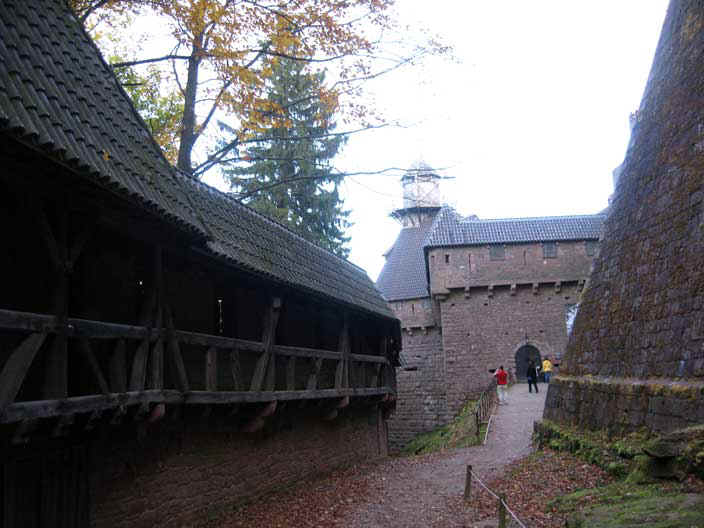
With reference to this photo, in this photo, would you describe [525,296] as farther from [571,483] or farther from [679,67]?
[571,483]

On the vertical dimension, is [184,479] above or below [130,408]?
below

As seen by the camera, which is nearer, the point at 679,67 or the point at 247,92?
the point at 679,67

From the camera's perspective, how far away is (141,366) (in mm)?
7184

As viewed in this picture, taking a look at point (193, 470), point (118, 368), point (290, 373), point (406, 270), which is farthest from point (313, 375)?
point (406, 270)

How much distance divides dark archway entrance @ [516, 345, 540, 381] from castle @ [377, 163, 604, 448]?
0.05 meters

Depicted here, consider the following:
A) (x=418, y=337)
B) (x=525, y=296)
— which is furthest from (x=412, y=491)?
(x=418, y=337)

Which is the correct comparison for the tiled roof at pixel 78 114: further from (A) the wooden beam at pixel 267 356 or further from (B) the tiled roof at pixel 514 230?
(B) the tiled roof at pixel 514 230

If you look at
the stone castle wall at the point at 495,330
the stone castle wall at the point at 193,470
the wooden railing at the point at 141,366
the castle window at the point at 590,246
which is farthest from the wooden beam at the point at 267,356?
the castle window at the point at 590,246

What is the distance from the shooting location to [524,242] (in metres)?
31.8

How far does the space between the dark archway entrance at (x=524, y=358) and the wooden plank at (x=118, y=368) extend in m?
26.6

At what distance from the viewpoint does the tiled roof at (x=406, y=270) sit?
36938 millimetres

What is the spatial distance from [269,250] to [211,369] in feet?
10.6

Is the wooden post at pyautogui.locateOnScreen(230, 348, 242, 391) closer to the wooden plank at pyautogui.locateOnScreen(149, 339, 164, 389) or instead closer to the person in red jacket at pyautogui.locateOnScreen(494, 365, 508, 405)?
the wooden plank at pyautogui.locateOnScreen(149, 339, 164, 389)

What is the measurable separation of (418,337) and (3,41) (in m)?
30.6
